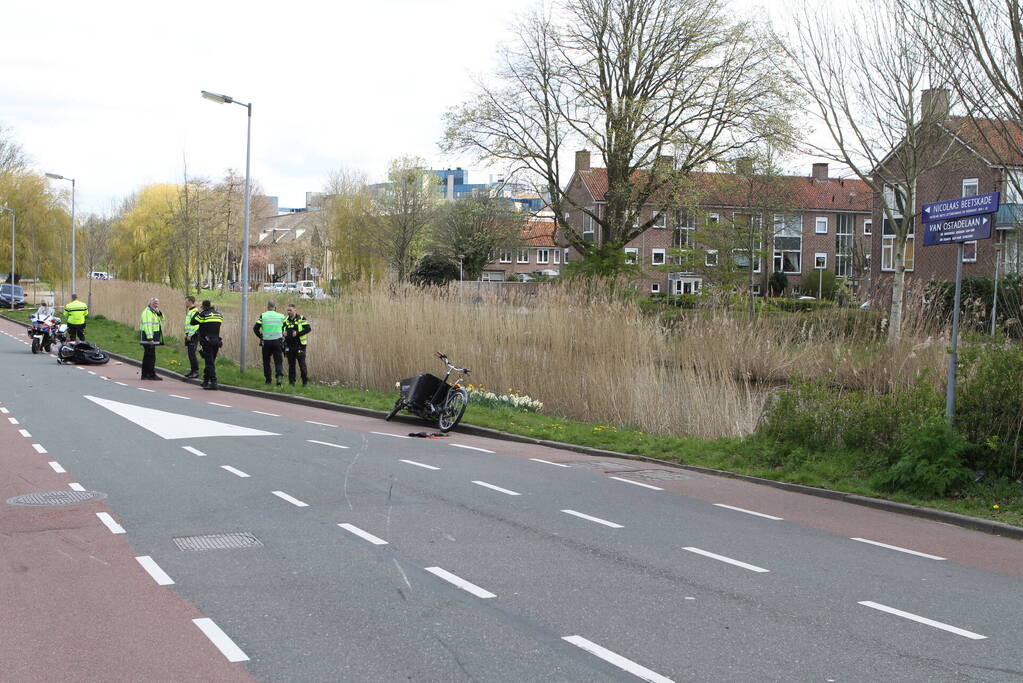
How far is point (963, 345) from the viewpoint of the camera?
10.6 meters

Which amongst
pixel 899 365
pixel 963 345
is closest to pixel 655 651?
pixel 963 345

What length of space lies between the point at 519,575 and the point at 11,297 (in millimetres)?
58797

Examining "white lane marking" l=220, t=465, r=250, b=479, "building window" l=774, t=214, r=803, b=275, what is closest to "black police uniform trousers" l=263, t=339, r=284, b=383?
"white lane marking" l=220, t=465, r=250, b=479

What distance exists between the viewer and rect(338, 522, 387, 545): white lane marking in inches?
287

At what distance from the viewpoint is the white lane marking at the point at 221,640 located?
479 centimetres

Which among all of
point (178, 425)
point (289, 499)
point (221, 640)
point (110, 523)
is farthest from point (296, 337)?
point (221, 640)

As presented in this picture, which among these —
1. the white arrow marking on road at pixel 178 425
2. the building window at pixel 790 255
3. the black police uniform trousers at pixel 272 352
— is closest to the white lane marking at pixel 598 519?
the white arrow marking on road at pixel 178 425

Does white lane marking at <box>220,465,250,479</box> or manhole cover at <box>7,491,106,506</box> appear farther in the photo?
white lane marking at <box>220,465,250,479</box>

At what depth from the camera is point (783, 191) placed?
1775 inches

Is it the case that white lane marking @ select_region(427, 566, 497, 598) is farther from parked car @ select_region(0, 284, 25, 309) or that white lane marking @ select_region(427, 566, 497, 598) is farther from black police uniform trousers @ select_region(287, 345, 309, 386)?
parked car @ select_region(0, 284, 25, 309)

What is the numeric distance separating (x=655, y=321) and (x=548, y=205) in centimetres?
1846

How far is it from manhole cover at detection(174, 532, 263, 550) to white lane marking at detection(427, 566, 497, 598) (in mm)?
1499

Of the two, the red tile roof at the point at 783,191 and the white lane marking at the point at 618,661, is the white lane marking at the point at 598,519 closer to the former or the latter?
the white lane marking at the point at 618,661

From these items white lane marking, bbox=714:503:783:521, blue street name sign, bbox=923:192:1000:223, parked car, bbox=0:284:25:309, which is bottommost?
white lane marking, bbox=714:503:783:521
